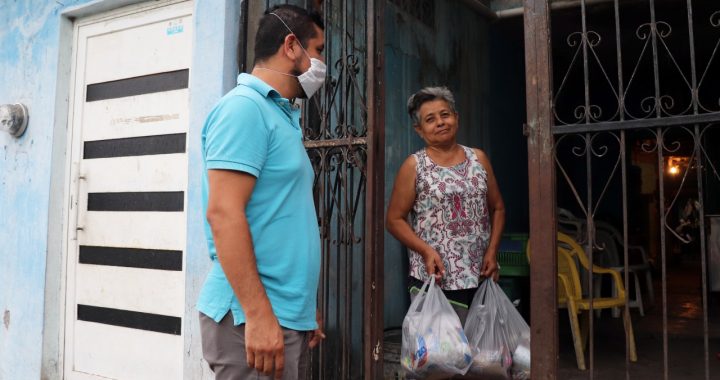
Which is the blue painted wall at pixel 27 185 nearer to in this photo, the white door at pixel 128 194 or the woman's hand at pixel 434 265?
the white door at pixel 128 194

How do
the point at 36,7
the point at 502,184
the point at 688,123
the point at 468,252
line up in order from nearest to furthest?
1. the point at 688,123
2. the point at 468,252
3. the point at 36,7
4. the point at 502,184

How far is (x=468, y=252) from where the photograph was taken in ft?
9.97

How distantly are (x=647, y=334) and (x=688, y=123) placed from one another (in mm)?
3293

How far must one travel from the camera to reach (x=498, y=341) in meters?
2.87

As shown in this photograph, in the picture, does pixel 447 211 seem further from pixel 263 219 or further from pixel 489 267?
pixel 263 219

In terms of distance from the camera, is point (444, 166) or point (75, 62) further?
point (75, 62)

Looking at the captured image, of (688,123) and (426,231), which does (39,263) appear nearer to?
(426,231)

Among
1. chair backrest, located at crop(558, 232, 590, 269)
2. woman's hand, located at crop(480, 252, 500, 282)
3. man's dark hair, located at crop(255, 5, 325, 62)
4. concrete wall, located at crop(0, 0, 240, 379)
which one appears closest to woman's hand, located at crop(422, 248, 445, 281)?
woman's hand, located at crop(480, 252, 500, 282)

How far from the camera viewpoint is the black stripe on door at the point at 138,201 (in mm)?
3773

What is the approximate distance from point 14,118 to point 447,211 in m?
3.36

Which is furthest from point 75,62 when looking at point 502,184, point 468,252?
point 502,184

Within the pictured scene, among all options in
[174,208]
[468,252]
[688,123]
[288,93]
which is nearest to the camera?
[288,93]

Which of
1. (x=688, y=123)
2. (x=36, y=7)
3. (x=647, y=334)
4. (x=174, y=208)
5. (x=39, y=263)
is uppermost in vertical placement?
(x=36, y=7)

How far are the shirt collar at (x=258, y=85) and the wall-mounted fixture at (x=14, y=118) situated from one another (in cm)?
329
